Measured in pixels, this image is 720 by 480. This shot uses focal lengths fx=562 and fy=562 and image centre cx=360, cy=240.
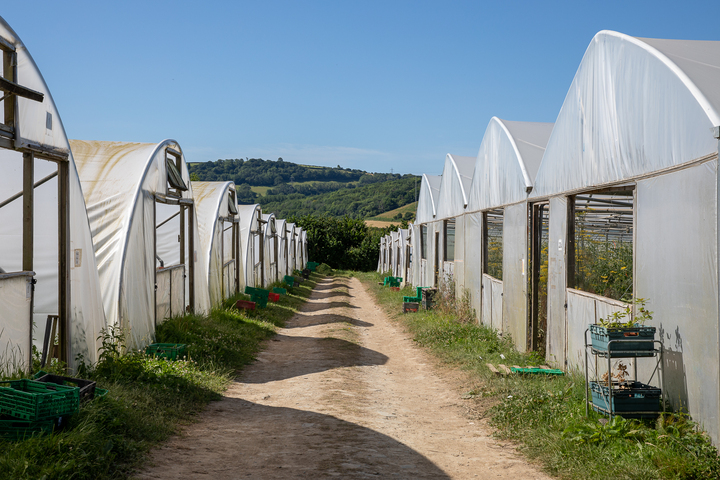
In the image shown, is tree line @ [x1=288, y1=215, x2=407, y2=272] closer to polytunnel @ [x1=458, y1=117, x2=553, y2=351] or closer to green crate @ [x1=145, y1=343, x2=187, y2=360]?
polytunnel @ [x1=458, y1=117, x2=553, y2=351]

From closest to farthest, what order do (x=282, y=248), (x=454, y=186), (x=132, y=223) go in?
1. (x=132, y=223)
2. (x=454, y=186)
3. (x=282, y=248)

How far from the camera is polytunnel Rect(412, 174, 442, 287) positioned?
18.0 metres

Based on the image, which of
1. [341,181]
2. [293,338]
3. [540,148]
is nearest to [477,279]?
[540,148]

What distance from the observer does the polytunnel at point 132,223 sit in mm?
7762

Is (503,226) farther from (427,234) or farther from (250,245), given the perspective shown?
(250,245)

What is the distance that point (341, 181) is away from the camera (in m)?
115

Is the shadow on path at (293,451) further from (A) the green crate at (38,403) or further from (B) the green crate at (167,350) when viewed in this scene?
(B) the green crate at (167,350)

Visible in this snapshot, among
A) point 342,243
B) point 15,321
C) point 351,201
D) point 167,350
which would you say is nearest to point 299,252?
point 342,243

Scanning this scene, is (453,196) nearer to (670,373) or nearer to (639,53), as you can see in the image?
(639,53)

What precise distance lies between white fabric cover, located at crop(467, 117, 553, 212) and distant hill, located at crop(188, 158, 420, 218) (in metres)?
57.3

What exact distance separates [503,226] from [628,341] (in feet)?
18.9

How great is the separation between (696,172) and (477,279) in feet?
25.2

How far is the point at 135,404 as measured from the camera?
5.42 m

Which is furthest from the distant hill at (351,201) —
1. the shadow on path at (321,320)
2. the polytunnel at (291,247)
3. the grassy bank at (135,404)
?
the grassy bank at (135,404)
